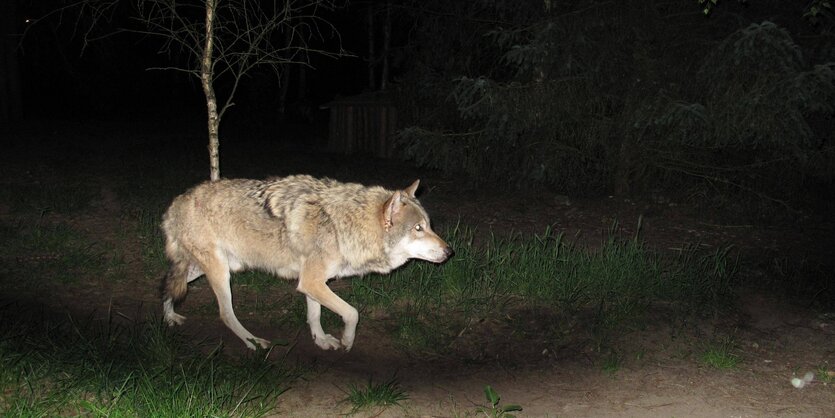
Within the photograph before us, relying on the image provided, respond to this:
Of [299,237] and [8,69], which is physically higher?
[8,69]

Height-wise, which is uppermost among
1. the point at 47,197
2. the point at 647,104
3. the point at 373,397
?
the point at 647,104

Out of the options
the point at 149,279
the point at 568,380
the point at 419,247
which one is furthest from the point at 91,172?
the point at 568,380

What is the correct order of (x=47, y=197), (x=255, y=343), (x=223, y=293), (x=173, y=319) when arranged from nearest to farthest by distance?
1. (x=255, y=343)
2. (x=223, y=293)
3. (x=173, y=319)
4. (x=47, y=197)

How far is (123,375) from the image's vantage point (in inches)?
173

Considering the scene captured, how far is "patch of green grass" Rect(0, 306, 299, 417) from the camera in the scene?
4.03m

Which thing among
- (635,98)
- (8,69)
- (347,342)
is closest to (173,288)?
(347,342)

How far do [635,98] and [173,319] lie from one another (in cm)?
829

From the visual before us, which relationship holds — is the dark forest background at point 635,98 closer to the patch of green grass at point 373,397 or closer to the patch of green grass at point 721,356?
the patch of green grass at point 721,356

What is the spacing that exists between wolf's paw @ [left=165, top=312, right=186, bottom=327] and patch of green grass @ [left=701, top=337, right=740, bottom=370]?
15.9 ft

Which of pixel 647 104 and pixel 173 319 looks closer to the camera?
pixel 173 319

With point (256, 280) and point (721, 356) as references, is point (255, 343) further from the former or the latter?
point (721, 356)

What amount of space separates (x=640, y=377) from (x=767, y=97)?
611cm

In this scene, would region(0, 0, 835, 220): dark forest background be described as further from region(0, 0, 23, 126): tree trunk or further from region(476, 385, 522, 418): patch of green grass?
region(0, 0, 23, 126): tree trunk

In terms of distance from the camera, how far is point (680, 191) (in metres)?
11.7
